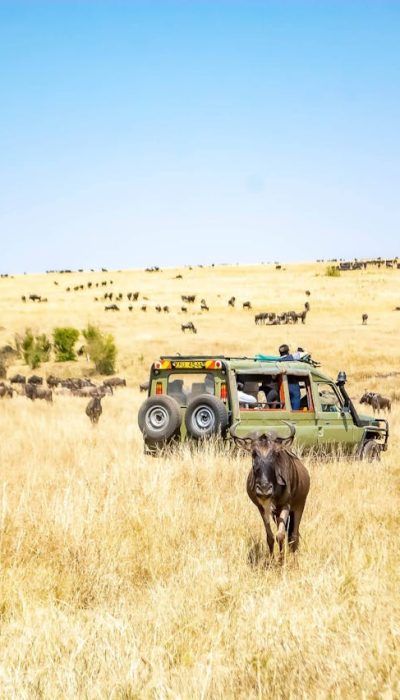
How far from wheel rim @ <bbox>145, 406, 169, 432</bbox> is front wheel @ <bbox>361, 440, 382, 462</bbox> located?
314 cm

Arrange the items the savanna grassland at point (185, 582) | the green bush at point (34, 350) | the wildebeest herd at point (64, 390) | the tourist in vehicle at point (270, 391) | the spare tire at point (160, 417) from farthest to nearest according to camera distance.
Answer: the green bush at point (34, 350), the wildebeest herd at point (64, 390), the tourist in vehicle at point (270, 391), the spare tire at point (160, 417), the savanna grassland at point (185, 582)

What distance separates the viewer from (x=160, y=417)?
11.1 meters

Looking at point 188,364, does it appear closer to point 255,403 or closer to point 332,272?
point 255,403

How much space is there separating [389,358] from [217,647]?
33.6 metres

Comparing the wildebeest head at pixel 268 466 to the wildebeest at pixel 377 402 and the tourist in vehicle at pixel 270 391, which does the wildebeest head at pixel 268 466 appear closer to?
the tourist in vehicle at pixel 270 391

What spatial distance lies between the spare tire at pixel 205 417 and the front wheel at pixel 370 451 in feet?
7.83

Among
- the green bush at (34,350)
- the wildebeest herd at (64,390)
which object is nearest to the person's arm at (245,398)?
the wildebeest herd at (64,390)

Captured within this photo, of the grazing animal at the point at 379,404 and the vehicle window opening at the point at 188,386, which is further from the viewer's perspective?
the grazing animal at the point at 379,404

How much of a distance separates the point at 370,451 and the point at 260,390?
6.45 feet

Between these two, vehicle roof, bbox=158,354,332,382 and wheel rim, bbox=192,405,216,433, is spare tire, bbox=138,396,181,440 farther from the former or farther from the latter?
vehicle roof, bbox=158,354,332,382

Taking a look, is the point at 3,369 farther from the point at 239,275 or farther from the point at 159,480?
the point at 239,275

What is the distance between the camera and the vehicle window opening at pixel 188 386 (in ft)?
37.0

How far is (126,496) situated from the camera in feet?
28.1

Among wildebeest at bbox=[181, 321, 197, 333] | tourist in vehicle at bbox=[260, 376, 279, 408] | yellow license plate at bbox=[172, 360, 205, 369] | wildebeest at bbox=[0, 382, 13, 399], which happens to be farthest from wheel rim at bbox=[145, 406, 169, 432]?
wildebeest at bbox=[181, 321, 197, 333]
